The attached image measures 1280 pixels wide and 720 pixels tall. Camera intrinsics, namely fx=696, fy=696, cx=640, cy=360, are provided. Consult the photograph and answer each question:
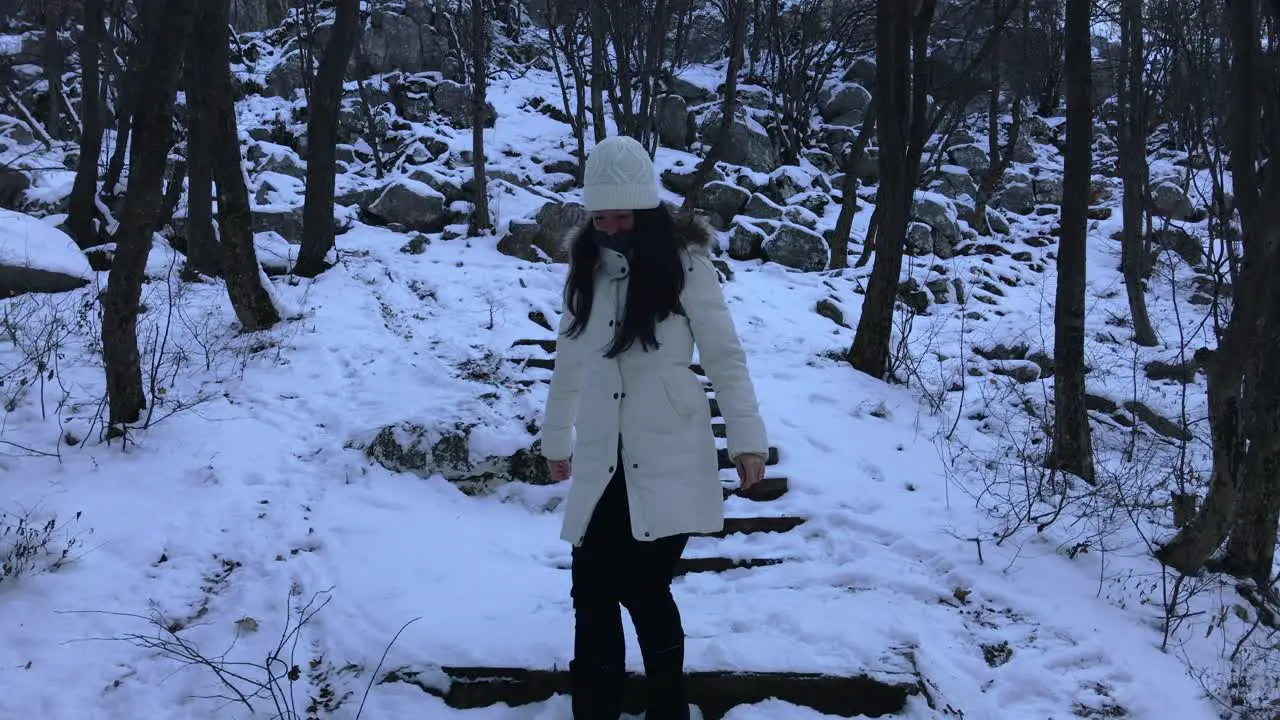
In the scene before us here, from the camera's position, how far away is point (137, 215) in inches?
165

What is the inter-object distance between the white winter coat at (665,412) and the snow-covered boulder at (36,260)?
6.97 metres

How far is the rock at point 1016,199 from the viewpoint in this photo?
18.0 meters

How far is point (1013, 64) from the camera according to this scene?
61.0ft

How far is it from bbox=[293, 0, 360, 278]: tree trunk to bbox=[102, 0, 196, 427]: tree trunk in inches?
161

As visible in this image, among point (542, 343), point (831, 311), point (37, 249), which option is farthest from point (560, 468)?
point (831, 311)

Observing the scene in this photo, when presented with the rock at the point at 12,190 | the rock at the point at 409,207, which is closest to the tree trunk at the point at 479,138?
the rock at the point at 409,207

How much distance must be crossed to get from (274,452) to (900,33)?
640 cm

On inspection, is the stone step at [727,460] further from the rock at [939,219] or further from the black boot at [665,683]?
the rock at [939,219]

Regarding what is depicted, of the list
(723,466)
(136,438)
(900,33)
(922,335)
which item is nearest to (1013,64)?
(922,335)

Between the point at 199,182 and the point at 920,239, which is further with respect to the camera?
the point at 920,239

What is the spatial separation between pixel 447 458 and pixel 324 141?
5.56 metres

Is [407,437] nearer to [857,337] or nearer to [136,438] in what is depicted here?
[136,438]

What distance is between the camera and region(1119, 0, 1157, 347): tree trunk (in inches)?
394

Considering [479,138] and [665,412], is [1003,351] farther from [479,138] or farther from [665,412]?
[479,138]
